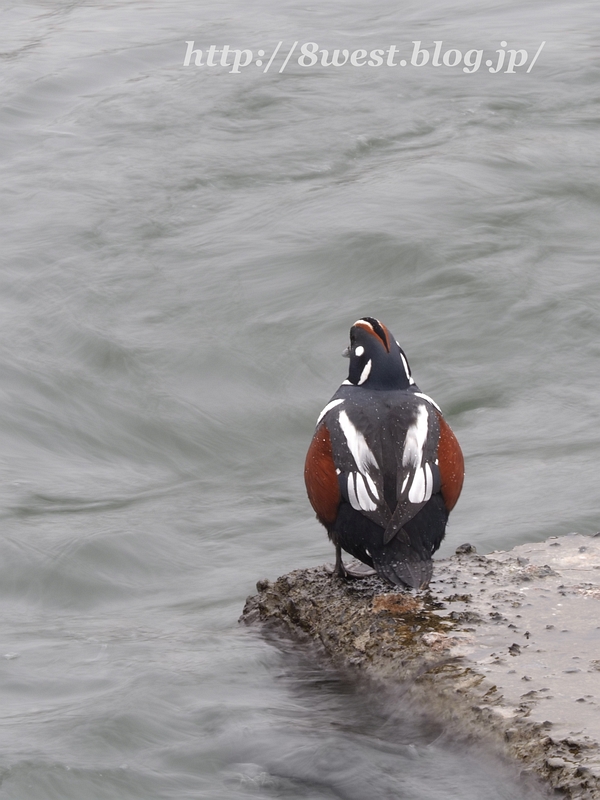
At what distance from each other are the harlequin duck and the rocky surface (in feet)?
0.59

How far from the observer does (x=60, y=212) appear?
10.8m

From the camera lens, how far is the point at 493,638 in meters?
3.90

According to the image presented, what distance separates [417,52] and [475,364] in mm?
6247

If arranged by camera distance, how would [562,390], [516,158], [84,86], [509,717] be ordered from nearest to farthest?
[509,717] < [562,390] < [516,158] < [84,86]

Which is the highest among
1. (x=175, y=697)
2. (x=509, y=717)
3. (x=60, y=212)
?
(x=60, y=212)

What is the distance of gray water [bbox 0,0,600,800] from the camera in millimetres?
4266

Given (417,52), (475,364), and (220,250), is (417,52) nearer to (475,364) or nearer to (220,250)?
(220,250)

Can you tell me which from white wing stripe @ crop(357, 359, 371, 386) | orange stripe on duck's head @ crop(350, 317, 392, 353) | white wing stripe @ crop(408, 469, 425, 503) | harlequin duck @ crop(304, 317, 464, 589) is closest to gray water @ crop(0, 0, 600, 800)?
harlequin duck @ crop(304, 317, 464, 589)

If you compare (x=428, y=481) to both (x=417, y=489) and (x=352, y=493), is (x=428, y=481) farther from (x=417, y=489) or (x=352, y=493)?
(x=352, y=493)

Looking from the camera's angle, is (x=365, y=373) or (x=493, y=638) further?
(x=365, y=373)

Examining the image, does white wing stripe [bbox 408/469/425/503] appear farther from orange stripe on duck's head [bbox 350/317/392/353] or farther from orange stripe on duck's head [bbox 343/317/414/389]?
A: orange stripe on duck's head [bbox 350/317/392/353]

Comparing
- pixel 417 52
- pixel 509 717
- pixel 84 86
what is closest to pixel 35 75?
pixel 84 86

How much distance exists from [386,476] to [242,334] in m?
5.33

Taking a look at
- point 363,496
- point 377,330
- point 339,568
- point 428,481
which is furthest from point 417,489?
point 377,330
